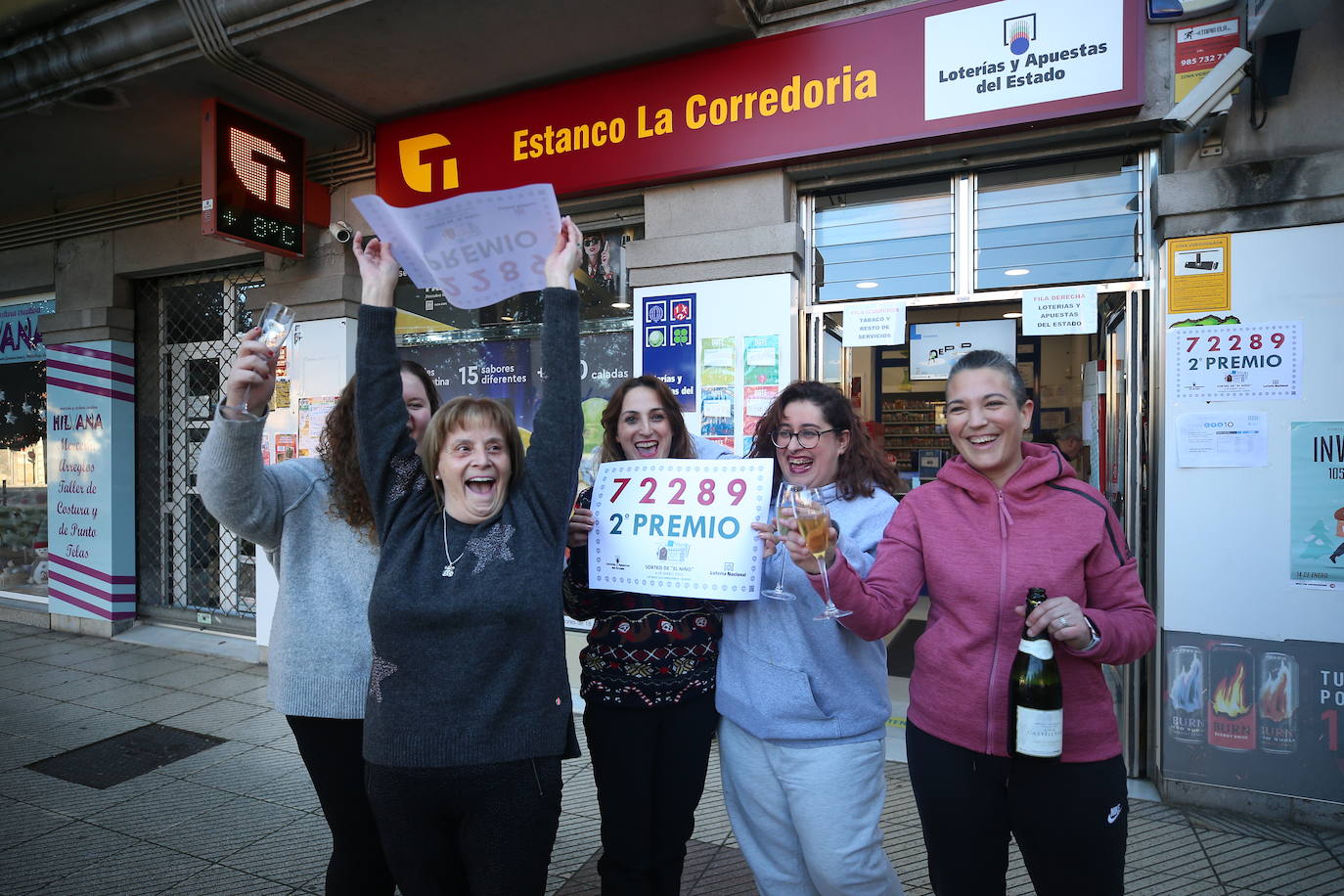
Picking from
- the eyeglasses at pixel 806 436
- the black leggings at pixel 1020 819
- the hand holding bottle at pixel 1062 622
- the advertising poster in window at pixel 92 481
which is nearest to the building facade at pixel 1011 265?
the advertising poster in window at pixel 92 481

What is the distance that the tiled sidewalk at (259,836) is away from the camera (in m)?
3.10

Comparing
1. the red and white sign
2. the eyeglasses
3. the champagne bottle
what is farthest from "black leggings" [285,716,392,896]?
the red and white sign

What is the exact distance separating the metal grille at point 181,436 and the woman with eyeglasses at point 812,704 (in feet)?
20.3

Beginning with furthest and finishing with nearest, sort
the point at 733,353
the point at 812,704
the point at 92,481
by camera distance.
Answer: the point at 92,481
the point at 733,353
the point at 812,704

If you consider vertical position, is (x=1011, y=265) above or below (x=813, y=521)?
above

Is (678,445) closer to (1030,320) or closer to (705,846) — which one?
(705,846)

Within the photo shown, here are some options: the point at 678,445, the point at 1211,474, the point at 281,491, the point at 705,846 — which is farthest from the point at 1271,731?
the point at 281,491

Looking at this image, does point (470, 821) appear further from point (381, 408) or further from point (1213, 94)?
point (1213, 94)

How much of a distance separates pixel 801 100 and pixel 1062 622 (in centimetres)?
351

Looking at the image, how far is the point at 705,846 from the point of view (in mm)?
3393

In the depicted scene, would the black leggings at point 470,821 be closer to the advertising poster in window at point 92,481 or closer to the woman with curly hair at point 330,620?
the woman with curly hair at point 330,620

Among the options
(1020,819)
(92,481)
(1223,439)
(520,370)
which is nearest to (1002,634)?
(1020,819)

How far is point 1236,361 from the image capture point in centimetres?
359

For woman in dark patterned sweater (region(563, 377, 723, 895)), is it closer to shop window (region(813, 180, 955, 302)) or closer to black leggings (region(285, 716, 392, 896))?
black leggings (region(285, 716, 392, 896))
